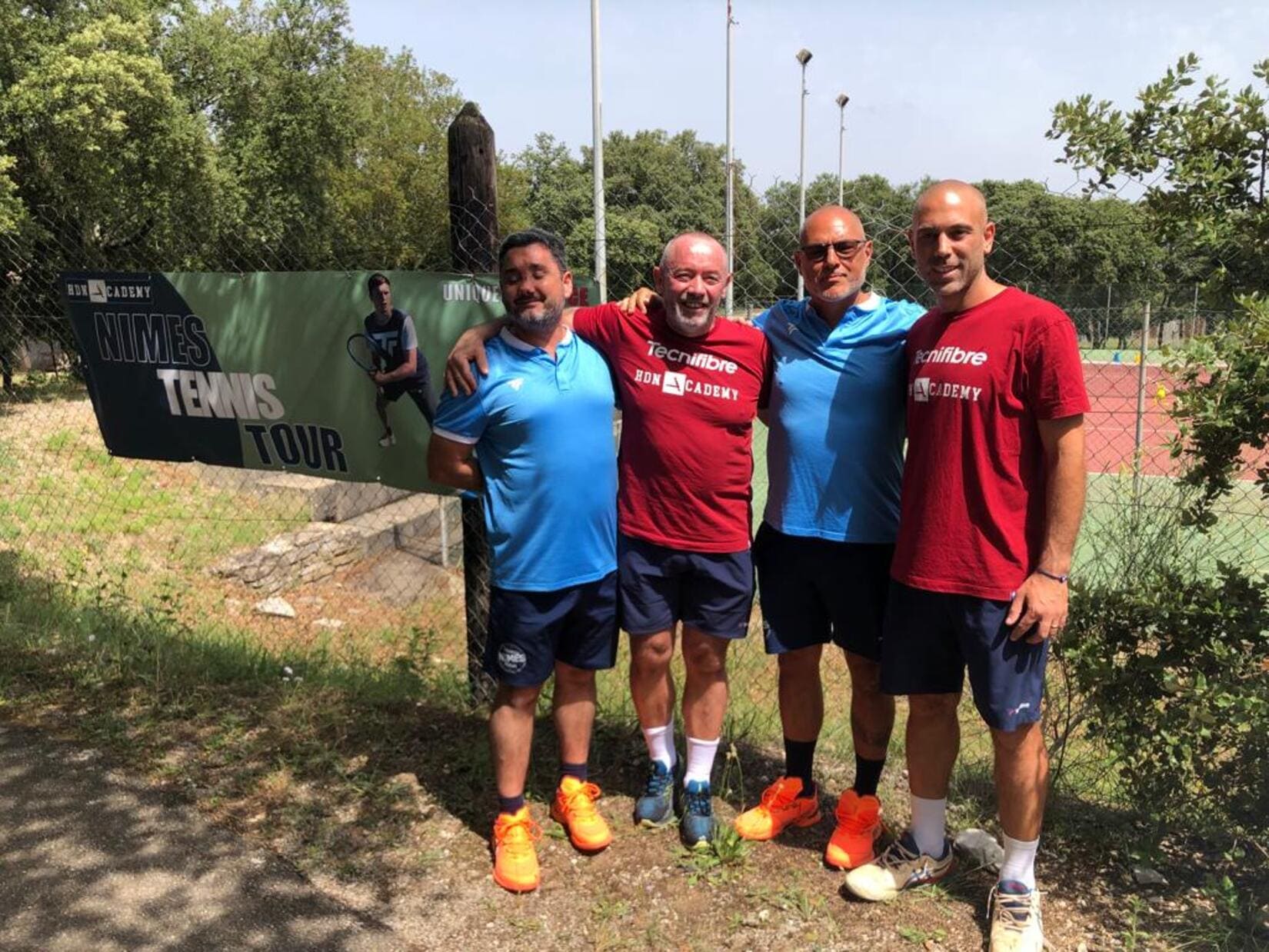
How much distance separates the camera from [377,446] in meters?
3.85

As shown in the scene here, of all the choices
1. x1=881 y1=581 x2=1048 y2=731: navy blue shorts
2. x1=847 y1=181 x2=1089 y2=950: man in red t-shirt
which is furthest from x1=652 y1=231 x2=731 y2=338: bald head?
x1=881 y1=581 x2=1048 y2=731: navy blue shorts

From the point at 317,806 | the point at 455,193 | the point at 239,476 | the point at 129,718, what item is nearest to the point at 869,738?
the point at 317,806

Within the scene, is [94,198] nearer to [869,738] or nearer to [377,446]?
[377,446]

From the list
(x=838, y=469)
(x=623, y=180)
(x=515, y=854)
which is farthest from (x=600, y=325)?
(x=623, y=180)

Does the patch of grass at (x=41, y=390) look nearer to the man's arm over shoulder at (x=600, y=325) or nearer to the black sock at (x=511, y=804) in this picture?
the man's arm over shoulder at (x=600, y=325)

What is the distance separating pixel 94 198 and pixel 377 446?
19.2m

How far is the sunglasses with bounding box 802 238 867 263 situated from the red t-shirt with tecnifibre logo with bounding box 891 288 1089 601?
1.11 feet

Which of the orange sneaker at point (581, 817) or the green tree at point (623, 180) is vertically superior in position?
the green tree at point (623, 180)

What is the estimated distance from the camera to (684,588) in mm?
3086

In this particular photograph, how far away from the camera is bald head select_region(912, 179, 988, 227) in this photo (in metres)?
2.54

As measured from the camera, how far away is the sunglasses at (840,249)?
9.06 ft

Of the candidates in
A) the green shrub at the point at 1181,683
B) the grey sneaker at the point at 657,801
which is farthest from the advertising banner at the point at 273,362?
the green shrub at the point at 1181,683

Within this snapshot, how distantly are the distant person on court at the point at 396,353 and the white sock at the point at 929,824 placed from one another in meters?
2.24

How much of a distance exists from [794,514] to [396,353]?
1764 millimetres
